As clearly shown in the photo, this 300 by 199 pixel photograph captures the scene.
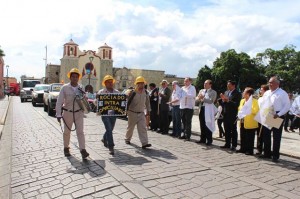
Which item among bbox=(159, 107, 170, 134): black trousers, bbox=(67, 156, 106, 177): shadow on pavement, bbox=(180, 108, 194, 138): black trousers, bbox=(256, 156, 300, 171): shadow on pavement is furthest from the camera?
bbox=(159, 107, 170, 134): black trousers

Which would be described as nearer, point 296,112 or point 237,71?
point 296,112

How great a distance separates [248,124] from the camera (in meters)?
8.97

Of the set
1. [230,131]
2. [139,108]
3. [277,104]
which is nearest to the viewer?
[277,104]

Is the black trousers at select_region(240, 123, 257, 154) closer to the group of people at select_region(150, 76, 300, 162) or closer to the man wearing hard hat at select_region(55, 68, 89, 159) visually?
the group of people at select_region(150, 76, 300, 162)

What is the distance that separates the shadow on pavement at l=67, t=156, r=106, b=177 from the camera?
261 inches

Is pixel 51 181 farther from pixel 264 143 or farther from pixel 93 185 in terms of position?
pixel 264 143

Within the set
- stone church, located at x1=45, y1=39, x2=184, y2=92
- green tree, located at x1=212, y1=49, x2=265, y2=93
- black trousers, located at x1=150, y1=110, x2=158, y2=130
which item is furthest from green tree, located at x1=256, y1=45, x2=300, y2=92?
black trousers, located at x1=150, y1=110, x2=158, y2=130

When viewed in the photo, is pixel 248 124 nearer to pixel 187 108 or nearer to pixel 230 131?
pixel 230 131

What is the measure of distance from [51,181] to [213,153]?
4.25 metres

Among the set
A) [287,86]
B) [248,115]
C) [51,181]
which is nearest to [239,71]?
[287,86]

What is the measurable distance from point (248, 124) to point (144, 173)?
361cm

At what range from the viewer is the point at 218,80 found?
60656 millimetres

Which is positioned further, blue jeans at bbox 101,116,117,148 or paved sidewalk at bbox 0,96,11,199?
blue jeans at bbox 101,116,117,148

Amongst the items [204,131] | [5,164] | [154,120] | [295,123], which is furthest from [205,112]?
[295,123]
